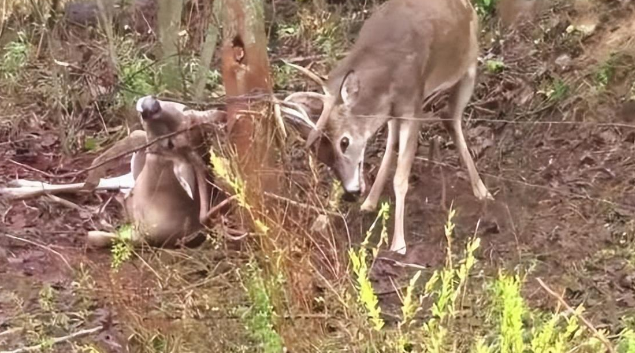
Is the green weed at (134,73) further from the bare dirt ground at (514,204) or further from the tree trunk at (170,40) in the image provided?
the bare dirt ground at (514,204)

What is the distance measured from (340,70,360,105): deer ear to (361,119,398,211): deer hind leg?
1.11ft

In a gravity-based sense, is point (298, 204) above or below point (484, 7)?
above

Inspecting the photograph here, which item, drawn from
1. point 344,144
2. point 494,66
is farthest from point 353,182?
point 494,66

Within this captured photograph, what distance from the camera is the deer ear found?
7.57m

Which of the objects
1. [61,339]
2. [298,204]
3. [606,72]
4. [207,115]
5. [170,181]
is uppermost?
[298,204]

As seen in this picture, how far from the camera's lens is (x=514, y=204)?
302 inches

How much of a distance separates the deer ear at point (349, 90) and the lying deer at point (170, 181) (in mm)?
1168

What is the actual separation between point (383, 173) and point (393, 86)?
2.04ft

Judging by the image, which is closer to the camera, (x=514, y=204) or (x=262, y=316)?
(x=262, y=316)

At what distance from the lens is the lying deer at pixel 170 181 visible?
6.45 m

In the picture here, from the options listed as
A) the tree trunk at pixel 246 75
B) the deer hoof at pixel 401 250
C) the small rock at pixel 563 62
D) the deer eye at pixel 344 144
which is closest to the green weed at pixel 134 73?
the deer eye at pixel 344 144

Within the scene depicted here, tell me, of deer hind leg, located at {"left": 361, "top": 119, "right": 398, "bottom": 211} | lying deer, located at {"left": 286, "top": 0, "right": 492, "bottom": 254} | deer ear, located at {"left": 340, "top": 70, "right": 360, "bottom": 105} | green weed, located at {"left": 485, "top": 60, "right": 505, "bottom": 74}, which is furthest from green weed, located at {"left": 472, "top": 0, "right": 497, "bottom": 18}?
deer ear, located at {"left": 340, "top": 70, "right": 360, "bottom": 105}

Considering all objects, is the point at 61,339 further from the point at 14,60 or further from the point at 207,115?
the point at 14,60

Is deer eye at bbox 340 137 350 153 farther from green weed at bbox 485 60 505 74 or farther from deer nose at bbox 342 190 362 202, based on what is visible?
green weed at bbox 485 60 505 74
